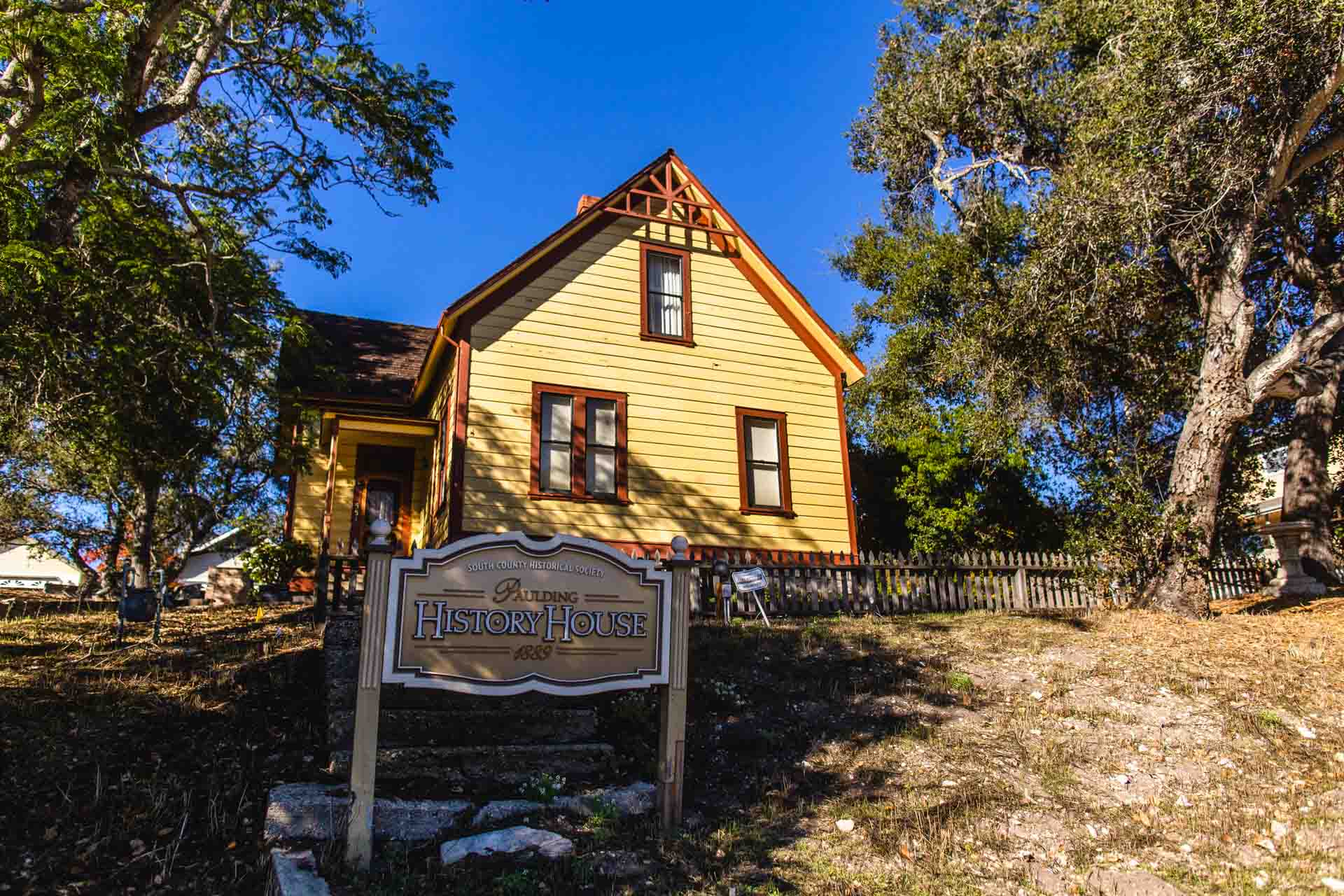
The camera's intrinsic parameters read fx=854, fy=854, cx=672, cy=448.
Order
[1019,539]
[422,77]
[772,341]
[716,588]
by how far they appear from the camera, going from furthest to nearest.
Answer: [1019,539]
[772,341]
[716,588]
[422,77]

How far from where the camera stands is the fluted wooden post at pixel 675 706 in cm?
617

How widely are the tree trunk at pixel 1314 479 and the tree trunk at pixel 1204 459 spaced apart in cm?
457

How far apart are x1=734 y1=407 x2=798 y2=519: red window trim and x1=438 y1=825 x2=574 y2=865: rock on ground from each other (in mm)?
10062

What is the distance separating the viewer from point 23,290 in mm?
8523

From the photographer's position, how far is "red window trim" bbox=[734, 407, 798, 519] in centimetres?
1555

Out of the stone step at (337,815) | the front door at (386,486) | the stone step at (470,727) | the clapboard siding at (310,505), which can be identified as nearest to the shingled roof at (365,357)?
the front door at (386,486)

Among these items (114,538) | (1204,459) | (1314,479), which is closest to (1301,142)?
(1204,459)

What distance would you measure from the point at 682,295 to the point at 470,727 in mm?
10488

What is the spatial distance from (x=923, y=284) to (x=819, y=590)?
→ 12.0 metres

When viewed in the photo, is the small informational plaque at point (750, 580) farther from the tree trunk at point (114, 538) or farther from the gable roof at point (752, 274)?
the tree trunk at point (114, 538)

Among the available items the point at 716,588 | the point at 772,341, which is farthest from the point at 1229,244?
the point at 716,588

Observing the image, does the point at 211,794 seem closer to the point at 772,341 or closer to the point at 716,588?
the point at 716,588

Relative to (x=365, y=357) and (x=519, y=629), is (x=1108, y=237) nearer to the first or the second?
(x=519, y=629)

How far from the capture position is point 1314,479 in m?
17.8
